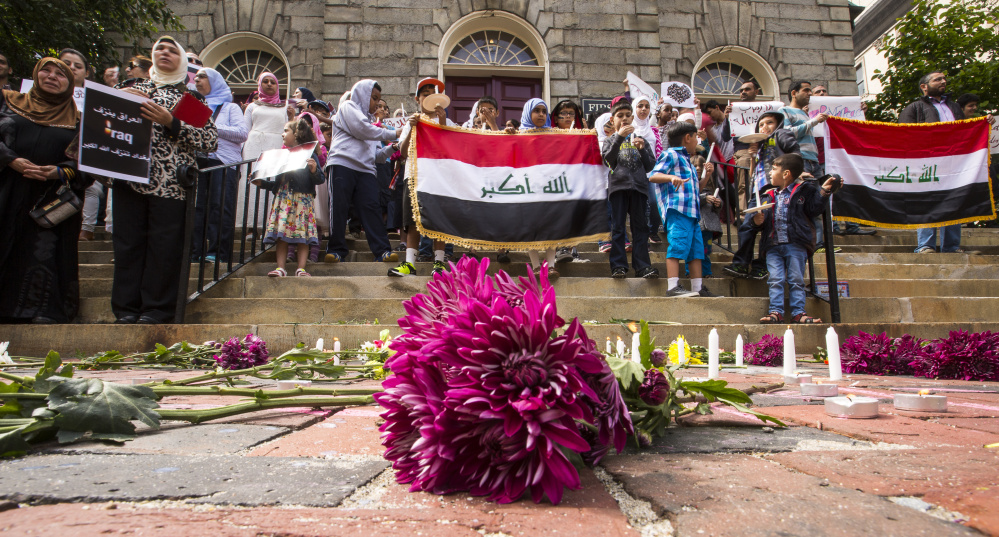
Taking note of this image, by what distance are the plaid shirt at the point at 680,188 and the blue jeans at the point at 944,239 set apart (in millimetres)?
4074

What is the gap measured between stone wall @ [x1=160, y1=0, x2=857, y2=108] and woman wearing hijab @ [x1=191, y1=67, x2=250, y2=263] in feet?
17.0

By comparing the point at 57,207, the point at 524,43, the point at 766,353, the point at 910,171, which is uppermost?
the point at 524,43

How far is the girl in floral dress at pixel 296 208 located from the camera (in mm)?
5578

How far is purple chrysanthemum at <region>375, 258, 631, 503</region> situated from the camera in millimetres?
893

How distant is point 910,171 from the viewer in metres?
7.26

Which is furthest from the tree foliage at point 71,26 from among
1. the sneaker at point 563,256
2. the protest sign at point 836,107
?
the protest sign at point 836,107

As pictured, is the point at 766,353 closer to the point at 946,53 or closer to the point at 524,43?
the point at 524,43

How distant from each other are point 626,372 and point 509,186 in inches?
193

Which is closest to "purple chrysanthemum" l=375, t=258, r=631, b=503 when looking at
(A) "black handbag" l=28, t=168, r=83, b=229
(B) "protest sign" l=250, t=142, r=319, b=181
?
(A) "black handbag" l=28, t=168, r=83, b=229

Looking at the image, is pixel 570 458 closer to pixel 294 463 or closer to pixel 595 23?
pixel 294 463

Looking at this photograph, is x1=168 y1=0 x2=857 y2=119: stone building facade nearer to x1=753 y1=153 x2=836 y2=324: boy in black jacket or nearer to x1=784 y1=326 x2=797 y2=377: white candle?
x1=753 y1=153 x2=836 y2=324: boy in black jacket

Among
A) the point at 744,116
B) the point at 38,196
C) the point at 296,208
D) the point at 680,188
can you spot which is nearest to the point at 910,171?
the point at 744,116

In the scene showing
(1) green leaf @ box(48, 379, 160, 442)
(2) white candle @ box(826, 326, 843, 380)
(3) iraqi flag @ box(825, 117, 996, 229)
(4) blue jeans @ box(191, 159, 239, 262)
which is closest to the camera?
(1) green leaf @ box(48, 379, 160, 442)

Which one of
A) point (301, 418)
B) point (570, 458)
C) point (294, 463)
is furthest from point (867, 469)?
point (301, 418)
